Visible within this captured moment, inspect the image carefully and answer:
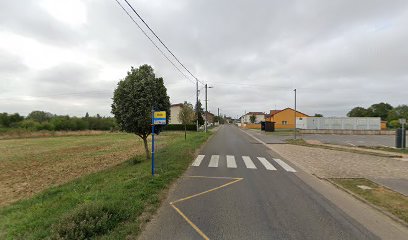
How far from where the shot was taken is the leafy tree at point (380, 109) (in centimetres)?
10362

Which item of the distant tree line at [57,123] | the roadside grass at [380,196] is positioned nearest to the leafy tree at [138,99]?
the roadside grass at [380,196]

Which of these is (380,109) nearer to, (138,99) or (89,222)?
(138,99)

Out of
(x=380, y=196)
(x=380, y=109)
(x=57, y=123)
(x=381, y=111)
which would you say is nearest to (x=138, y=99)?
(x=380, y=196)

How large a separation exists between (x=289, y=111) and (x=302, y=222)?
6755 cm

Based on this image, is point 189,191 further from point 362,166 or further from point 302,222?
point 362,166

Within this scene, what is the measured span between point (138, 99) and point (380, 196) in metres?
11.0

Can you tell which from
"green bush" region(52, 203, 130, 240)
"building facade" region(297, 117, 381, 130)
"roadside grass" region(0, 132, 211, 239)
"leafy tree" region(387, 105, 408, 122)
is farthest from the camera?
"leafy tree" region(387, 105, 408, 122)

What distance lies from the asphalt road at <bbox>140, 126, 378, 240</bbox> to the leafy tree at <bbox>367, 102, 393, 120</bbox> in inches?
4500

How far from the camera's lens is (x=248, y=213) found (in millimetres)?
6207

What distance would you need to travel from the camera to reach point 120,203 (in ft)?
20.6

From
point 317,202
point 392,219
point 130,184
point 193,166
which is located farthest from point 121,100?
point 392,219

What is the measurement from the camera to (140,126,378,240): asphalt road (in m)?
5.08

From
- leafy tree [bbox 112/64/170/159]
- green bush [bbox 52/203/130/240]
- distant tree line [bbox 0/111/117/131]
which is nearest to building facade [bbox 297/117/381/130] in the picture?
distant tree line [bbox 0/111/117/131]

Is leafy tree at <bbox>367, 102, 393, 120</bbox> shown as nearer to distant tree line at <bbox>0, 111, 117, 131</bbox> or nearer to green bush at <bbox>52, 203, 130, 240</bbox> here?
distant tree line at <bbox>0, 111, 117, 131</bbox>
